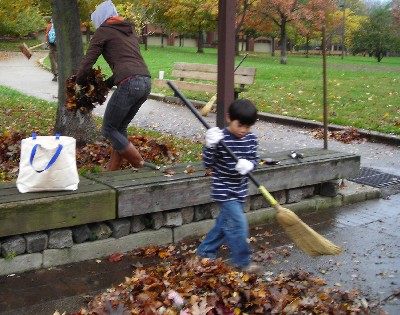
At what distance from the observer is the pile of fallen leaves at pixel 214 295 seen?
11.6ft

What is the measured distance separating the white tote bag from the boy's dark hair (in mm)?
1355

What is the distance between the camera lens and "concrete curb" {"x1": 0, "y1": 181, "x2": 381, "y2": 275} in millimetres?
4645

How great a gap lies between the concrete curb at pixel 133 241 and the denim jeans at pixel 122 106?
1.04 metres

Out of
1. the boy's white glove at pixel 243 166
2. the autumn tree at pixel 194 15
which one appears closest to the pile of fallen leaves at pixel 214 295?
the boy's white glove at pixel 243 166

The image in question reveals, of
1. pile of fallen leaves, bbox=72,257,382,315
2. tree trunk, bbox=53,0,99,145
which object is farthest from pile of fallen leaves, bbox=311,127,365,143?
pile of fallen leaves, bbox=72,257,382,315

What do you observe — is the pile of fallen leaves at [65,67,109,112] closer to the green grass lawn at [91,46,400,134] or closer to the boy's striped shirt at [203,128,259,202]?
the boy's striped shirt at [203,128,259,202]

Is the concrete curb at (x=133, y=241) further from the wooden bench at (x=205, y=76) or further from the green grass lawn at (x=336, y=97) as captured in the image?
the wooden bench at (x=205, y=76)

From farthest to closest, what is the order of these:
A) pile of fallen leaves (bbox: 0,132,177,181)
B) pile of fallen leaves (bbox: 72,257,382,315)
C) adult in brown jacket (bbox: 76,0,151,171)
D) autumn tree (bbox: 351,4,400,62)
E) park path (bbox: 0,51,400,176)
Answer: autumn tree (bbox: 351,4,400,62) → park path (bbox: 0,51,400,176) → pile of fallen leaves (bbox: 0,132,177,181) → adult in brown jacket (bbox: 76,0,151,171) → pile of fallen leaves (bbox: 72,257,382,315)

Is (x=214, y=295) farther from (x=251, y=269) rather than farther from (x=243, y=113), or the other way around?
(x=243, y=113)

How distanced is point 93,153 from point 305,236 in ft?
11.7

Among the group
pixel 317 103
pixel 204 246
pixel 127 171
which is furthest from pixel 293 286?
pixel 317 103

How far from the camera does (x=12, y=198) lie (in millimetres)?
4520

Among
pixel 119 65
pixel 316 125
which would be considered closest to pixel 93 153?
pixel 119 65

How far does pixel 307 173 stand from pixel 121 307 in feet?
11.4
